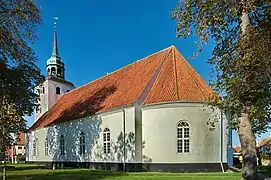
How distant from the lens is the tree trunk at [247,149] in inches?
422

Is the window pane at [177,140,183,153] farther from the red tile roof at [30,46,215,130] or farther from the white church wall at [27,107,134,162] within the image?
the white church wall at [27,107,134,162]

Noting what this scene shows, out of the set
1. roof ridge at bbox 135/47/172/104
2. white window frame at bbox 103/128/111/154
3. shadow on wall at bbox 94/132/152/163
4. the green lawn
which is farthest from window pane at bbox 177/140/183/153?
white window frame at bbox 103/128/111/154

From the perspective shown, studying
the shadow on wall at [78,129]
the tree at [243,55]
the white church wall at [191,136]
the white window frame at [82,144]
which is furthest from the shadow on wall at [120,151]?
the tree at [243,55]

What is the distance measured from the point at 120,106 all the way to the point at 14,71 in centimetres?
962

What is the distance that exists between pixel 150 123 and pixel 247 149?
1716 centimetres

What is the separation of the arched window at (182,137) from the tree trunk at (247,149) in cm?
1572

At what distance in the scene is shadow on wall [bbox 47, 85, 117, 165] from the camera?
3391cm

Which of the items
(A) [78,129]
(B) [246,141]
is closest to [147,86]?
(A) [78,129]

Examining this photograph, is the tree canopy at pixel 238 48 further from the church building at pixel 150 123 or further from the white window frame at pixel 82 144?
the white window frame at pixel 82 144

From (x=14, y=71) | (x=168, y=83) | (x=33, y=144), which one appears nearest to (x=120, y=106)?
(x=168, y=83)

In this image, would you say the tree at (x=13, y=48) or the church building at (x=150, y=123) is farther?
the church building at (x=150, y=123)

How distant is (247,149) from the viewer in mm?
10945

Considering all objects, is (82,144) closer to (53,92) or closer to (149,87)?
(149,87)

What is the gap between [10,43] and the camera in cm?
1872
